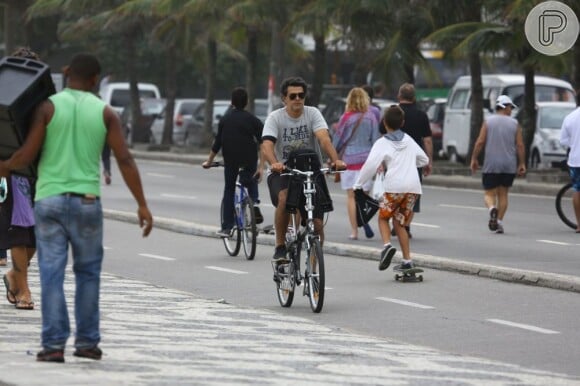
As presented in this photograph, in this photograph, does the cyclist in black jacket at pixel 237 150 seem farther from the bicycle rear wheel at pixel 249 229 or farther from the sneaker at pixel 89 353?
the sneaker at pixel 89 353

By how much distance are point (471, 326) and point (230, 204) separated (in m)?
6.52

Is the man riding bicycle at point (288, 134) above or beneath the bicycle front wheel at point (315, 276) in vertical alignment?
above

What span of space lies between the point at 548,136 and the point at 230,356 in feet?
84.7

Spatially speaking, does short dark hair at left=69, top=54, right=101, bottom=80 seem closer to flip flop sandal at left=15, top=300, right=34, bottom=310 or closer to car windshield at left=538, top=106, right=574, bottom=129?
flip flop sandal at left=15, top=300, right=34, bottom=310

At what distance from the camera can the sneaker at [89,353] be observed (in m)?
9.09

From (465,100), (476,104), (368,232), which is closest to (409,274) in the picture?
(368,232)

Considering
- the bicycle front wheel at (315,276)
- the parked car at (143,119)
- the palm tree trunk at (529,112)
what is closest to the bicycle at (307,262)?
the bicycle front wheel at (315,276)

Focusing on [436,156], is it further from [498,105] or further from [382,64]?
[498,105]

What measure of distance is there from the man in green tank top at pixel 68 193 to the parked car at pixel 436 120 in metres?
31.6

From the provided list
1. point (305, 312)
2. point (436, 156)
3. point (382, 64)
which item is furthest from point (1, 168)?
point (436, 156)

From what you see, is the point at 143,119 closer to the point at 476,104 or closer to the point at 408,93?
the point at 476,104

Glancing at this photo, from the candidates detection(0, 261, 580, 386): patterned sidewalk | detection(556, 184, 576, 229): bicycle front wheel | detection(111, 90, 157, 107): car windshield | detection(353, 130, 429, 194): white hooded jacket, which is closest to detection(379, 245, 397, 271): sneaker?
detection(353, 130, 429, 194): white hooded jacket

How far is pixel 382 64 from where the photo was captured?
3650cm

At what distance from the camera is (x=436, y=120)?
41.6m
